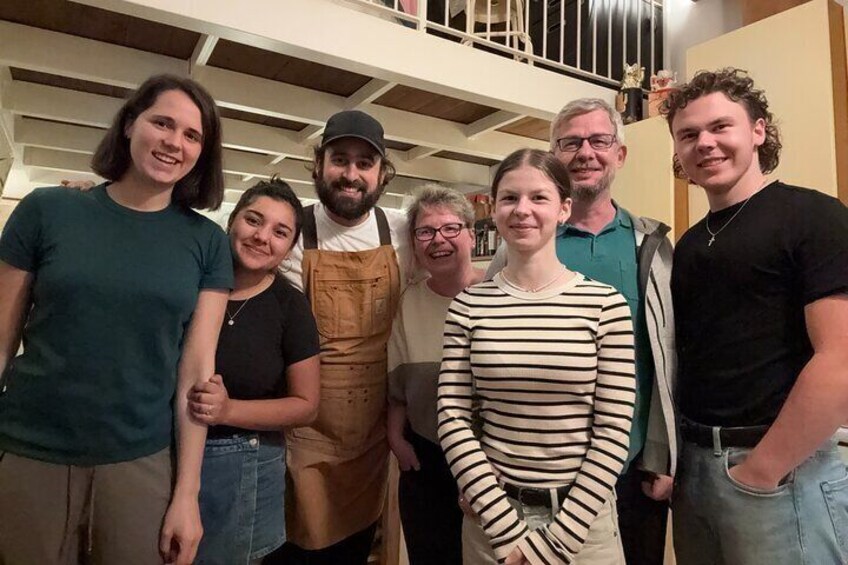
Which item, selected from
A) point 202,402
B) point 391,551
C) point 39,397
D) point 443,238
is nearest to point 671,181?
point 443,238

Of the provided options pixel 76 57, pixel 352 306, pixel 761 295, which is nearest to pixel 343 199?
pixel 352 306

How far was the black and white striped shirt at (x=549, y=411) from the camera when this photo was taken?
1.00 metres

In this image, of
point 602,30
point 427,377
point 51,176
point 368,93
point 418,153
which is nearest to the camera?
point 427,377

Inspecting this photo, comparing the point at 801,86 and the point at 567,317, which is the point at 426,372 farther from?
the point at 801,86

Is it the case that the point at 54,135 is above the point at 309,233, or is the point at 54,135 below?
above

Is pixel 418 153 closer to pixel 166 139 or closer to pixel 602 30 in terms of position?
pixel 602 30

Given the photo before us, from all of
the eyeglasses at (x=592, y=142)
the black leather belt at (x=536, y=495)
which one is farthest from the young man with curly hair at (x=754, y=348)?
the black leather belt at (x=536, y=495)

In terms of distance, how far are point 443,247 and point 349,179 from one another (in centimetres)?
33

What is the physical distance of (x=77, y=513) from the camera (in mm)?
957

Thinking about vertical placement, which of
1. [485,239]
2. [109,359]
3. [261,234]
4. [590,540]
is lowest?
[590,540]

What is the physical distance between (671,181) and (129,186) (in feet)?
7.65

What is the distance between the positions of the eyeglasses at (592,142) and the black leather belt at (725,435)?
66 cm

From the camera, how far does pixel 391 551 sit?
2369 mm

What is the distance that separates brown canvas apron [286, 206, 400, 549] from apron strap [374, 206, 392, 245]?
0.06 m
